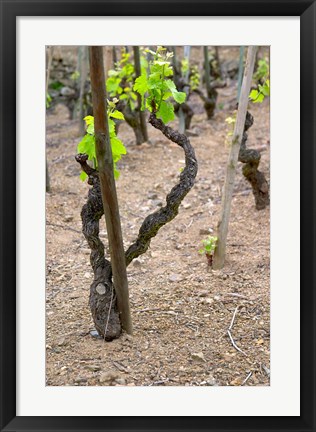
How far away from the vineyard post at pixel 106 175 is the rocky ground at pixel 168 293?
267 mm

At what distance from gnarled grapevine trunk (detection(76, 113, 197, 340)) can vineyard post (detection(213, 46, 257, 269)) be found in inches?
32.8

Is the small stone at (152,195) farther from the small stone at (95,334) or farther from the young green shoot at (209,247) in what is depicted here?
the small stone at (95,334)

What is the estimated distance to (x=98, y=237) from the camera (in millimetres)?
2729

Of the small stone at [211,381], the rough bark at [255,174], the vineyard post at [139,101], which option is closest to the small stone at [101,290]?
the small stone at [211,381]

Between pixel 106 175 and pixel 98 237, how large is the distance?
47 cm

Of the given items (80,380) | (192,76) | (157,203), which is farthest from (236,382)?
(192,76)

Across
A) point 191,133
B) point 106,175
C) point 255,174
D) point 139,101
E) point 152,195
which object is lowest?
point 106,175

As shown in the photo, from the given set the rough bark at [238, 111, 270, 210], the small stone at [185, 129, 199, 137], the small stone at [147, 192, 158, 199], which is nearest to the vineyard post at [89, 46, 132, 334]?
the rough bark at [238, 111, 270, 210]

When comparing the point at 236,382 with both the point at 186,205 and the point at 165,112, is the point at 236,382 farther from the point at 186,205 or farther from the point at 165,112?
the point at 186,205

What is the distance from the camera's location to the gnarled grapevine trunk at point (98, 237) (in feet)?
8.68

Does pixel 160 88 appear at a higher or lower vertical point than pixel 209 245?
higher

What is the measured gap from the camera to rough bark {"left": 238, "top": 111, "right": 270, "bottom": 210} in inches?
168
